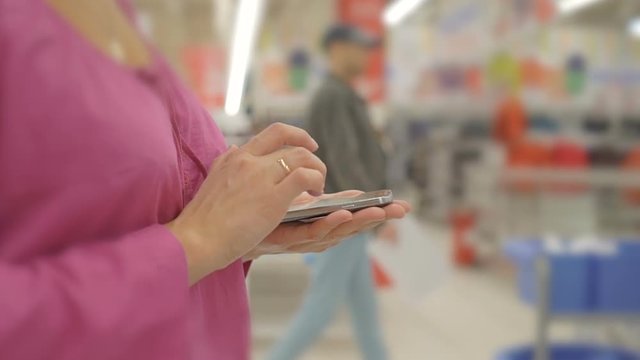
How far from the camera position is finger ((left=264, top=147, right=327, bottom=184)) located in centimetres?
59

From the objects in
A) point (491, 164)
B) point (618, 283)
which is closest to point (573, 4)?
point (491, 164)

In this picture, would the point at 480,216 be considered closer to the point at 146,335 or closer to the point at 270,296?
the point at 270,296

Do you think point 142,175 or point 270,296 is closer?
point 142,175

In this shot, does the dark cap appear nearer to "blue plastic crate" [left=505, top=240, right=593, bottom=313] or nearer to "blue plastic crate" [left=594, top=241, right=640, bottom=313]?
"blue plastic crate" [left=505, top=240, right=593, bottom=313]

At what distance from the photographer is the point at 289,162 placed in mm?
604

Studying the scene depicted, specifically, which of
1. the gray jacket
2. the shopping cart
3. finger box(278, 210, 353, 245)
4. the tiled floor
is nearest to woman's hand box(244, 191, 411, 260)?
finger box(278, 210, 353, 245)

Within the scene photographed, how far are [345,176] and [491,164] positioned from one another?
4.85 meters

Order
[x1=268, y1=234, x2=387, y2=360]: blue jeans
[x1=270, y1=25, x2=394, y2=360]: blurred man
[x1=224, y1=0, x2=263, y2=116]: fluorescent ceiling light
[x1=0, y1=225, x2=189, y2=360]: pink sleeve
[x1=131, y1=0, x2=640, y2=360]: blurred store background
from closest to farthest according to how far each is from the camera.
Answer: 1. [x1=0, y1=225, x2=189, y2=360]: pink sleeve
2. [x1=224, y1=0, x2=263, y2=116]: fluorescent ceiling light
3. [x1=270, y1=25, x2=394, y2=360]: blurred man
4. [x1=268, y1=234, x2=387, y2=360]: blue jeans
5. [x1=131, y1=0, x2=640, y2=360]: blurred store background

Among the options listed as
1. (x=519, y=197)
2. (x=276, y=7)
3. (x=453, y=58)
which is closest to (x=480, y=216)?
(x=519, y=197)

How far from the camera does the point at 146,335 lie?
519 millimetres

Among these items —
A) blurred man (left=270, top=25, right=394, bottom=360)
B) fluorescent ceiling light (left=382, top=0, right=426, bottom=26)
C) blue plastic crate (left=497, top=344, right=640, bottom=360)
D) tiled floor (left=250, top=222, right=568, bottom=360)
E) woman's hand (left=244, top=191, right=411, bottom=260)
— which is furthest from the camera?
fluorescent ceiling light (left=382, top=0, right=426, bottom=26)

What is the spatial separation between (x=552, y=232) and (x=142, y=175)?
15.5 feet

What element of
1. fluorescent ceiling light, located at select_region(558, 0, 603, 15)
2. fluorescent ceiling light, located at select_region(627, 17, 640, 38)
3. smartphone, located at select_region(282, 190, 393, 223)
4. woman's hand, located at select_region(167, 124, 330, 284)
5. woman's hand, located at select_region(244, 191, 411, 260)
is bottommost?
woman's hand, located at select_region(244, 191, 411, 260)

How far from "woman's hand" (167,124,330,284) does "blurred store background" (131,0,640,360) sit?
38 centimetres
